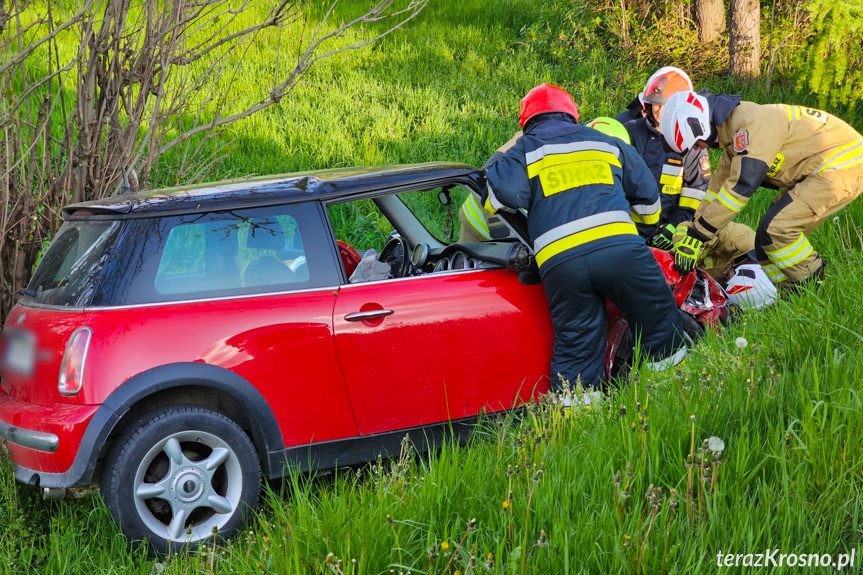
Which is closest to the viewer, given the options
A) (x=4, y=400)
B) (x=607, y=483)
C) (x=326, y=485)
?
(x=607, y=483)

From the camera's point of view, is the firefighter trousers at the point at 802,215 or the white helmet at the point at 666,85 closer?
the firefighter trousers at the point at 802,215

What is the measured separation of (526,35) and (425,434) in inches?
429

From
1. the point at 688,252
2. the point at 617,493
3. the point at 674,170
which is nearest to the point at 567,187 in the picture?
the point at 688,252

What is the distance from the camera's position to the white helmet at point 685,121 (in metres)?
4.84

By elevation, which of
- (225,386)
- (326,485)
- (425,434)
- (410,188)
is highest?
(410,188)

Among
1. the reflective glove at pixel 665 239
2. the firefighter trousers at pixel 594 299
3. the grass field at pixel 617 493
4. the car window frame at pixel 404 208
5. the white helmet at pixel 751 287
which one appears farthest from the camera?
the reflective glove at pixel 665 239

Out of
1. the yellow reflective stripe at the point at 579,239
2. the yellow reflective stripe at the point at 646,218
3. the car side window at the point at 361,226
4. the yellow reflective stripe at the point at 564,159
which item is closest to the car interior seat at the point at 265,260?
the yellow reflective stripe at the point at 579,239

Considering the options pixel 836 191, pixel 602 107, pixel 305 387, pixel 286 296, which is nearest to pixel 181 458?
pixel 305 387

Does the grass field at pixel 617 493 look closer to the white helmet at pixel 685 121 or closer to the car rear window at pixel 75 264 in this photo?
the car rear window at pixel 75 264

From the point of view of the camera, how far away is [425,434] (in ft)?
11.9

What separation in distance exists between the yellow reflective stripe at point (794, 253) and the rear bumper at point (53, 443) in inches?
172

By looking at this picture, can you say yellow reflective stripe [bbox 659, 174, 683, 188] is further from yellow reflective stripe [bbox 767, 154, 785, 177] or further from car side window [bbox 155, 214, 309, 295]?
car side window [bbox 155, 214, 309, 295]

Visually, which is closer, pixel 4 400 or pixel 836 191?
pixel 4 400

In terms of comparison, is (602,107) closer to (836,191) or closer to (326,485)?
(836,191)
